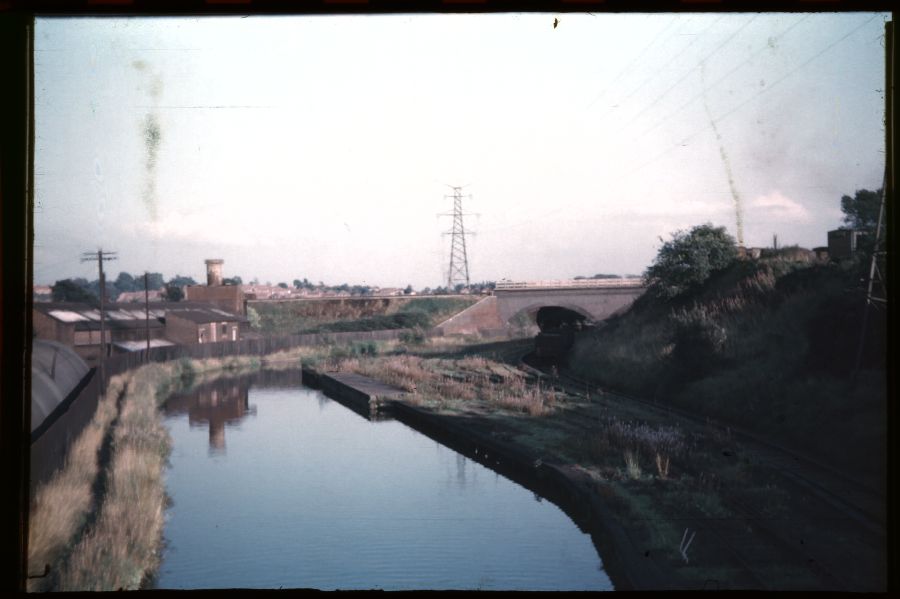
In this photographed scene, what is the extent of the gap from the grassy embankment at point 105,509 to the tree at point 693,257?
21619 mm

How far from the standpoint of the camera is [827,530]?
37.8 feet

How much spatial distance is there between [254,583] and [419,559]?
2.85 m

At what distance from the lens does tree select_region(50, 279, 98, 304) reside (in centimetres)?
6442

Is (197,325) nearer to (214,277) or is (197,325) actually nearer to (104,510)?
(214,277)

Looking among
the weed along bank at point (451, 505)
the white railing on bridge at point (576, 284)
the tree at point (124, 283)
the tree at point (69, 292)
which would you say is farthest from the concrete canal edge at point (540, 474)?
the tree at point (124, 283)

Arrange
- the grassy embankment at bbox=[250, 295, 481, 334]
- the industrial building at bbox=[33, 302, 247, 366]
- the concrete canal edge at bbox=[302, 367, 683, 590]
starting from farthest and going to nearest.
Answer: the grassy embankment at bbox=[250, 295, 481, 334], the industrial building at bbox=[33, 302, 247, 366], the concrete canal edge at bbox=[302, 367, 683, 590]

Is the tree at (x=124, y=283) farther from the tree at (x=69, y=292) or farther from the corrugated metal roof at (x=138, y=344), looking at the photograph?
the corrugated metal roof at (x=138, y=344)

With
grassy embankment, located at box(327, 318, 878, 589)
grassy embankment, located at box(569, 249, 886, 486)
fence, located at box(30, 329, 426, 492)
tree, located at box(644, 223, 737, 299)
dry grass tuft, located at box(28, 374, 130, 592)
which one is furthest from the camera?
tree, located at box(644, 223, 737, 299)

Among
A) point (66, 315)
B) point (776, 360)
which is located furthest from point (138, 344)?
point (776, 360)

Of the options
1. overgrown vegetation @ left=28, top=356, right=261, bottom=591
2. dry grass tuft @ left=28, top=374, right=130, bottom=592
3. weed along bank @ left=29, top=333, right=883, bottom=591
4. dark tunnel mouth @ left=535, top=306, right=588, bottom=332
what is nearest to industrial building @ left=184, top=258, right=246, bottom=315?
dark tunnel mouth @ left=535, top=306, right=588, bottom=332

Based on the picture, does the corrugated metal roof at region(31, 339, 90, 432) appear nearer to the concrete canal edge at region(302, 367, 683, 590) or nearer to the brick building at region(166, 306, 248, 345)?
the concrete canal edge at region(302, 367, 683, 590)

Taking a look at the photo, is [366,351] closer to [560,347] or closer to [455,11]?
[560,347]

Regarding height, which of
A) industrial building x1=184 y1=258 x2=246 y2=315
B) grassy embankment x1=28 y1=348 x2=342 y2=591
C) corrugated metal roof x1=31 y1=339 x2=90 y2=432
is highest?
industrial building x1=184 y1=258 x2=246 y2=315

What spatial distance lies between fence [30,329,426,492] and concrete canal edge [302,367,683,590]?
895 cm
